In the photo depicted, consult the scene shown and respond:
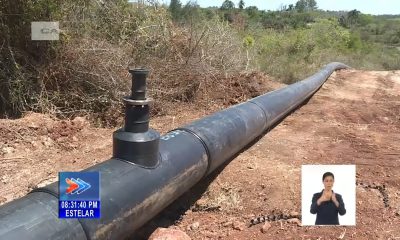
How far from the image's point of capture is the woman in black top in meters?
2.29

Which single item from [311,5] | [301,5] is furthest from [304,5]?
[311,5]

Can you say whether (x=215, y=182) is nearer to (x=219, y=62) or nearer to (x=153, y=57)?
(x=153, y=57)

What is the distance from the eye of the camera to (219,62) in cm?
785

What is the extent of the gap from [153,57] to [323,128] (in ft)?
9.01

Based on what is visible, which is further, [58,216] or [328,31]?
[328,31]

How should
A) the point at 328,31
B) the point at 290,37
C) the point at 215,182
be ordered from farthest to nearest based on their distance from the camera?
the point at 328,31, the point at 290,37, the point at 215,182

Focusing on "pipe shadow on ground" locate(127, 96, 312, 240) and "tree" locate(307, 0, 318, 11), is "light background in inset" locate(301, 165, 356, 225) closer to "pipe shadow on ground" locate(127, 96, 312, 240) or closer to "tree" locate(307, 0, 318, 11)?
"pipe shadow on ground" locate(127, 96, 312, 240)

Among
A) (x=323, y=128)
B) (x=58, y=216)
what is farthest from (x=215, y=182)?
(x=323, y=128)

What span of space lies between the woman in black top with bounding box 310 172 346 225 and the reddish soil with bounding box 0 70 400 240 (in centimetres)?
57

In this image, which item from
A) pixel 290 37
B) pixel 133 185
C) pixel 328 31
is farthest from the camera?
pixel 328 31
